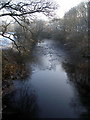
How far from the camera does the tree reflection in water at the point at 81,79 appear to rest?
1229 cm

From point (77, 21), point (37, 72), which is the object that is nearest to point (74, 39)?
point (77, 21)

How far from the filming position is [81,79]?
16.9m

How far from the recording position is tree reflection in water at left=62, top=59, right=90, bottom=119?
12.3m

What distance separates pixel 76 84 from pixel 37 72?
4563 mm

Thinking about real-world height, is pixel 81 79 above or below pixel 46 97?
above

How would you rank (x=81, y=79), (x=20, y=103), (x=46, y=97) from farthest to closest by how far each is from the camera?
(x=81, y=79) → (x=46, y=97) → (x=20, y=103)

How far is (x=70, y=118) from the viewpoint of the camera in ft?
34.7

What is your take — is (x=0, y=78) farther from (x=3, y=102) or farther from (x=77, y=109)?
(x=77, y=109)

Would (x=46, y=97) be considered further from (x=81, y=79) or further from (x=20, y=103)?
(x=81, y=79)

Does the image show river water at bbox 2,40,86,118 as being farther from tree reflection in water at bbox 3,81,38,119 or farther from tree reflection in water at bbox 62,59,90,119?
tree reflection in water at bbox 62,59,90,119

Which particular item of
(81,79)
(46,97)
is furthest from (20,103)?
(81,79)

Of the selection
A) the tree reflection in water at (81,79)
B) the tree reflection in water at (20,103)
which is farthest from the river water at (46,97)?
the tree reflection in water at (81,79)

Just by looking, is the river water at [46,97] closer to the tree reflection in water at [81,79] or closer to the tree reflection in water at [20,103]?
the tree reflection in water at [20,103]

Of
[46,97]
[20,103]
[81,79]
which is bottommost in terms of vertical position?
[20,103]
